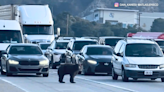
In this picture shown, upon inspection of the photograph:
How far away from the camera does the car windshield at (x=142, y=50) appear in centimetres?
2062

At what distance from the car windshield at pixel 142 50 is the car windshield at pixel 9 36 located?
963 cm

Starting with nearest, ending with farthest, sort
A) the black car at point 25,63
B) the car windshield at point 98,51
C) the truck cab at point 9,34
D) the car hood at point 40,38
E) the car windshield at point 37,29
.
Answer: the black car at point 25,63, the car windshield at point 98,51, the truck cab at point 9,34, the car windshield at point 37,29, the car hood at point 40,38

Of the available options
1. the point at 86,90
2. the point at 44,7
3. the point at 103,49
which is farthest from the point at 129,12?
the point at 86,90

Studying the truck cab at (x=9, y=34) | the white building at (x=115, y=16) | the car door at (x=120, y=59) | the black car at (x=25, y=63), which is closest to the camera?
the car door at (x=120, y=59)

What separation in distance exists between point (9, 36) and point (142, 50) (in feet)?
34.5

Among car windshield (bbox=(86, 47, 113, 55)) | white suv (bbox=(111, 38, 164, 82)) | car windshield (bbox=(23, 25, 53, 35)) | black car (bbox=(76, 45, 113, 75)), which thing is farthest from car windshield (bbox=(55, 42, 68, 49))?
white suv (bbox=(111, 38, 164, 82))

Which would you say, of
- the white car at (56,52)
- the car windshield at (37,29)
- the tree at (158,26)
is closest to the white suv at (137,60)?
the white car at (56,52)

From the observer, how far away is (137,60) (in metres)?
19.9

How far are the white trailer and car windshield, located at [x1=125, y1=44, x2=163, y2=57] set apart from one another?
50.6 ft

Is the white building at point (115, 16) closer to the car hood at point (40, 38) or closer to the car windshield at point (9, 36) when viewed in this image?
the car hood at point (40, 38)

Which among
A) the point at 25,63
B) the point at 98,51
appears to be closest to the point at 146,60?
the point at 25,63

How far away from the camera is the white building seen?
158 metres

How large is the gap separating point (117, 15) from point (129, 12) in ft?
15.1

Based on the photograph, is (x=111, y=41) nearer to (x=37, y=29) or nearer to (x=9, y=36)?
(x=37, y=29)
